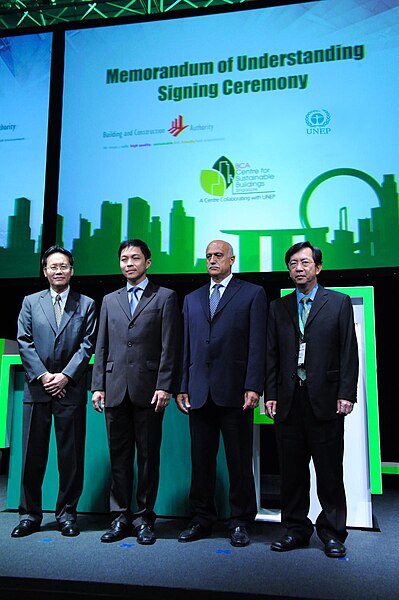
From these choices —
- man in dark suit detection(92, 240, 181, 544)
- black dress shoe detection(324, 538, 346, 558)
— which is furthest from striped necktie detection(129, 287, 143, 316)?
black dress shoe detection(324, 538, 346, 558)

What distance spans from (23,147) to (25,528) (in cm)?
320

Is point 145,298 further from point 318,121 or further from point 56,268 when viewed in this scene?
point 318,121

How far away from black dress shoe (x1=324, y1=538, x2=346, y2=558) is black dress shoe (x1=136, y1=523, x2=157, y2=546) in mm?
784

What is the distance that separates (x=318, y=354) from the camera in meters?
2.64

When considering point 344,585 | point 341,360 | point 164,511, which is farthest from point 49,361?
point 344,585

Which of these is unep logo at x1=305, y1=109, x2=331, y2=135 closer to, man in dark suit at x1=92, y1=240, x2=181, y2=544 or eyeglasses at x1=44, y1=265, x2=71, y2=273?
man in dark suit at x1=92, y1=240, x2=181, y2=544

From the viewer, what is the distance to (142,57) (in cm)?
473

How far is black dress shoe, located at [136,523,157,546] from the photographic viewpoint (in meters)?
2.66

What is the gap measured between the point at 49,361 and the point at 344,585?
1.71 m

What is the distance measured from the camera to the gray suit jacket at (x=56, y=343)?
2947 mm

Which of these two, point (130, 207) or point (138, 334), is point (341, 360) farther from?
point (130, 207)

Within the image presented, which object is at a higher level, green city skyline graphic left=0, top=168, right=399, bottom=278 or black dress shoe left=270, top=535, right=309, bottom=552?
green city skyline graphic left=0, top=168, right=399, bottom=278

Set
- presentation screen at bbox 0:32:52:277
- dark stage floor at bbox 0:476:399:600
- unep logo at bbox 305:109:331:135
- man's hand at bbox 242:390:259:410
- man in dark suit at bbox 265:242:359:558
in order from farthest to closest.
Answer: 1. presentation screen at bbox 0:32:52:277
2. unep logo at bbox 305:109:331:135
3. man's hand at bbox 242:390:259:410
4. man in dark suit at bbox 265:242:359:558
5. dark stage floor at bbox 0:476:399:600

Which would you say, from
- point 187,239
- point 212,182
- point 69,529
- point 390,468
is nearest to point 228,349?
point 69,529
